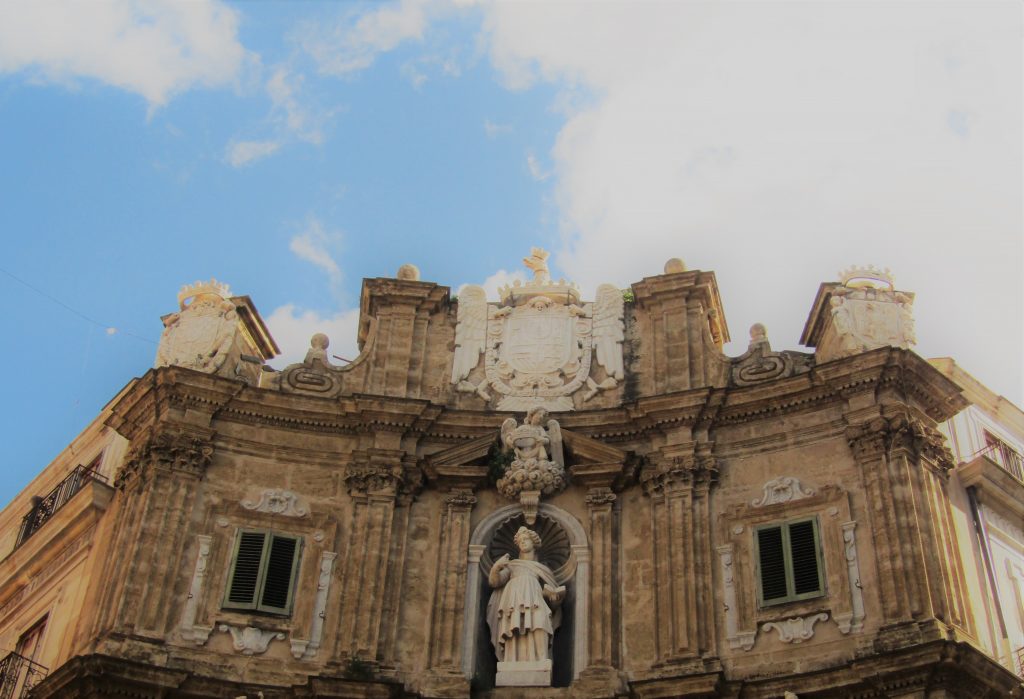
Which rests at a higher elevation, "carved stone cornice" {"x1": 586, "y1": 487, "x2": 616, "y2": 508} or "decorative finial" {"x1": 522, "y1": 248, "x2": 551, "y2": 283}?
"decorative finial" {"x1": 522, "y1": 248, "x2": 551, "y2": 283}

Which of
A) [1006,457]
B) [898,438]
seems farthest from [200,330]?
[1006,457]

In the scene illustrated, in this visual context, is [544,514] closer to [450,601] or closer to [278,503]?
[450,601]

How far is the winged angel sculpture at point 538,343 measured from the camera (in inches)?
925

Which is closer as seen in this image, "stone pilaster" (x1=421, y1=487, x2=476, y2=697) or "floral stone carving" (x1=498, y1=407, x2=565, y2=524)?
"stone pilaster" (x1=421, y1=487, x2=476, y2=697)

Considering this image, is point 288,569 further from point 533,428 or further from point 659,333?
point 659,333

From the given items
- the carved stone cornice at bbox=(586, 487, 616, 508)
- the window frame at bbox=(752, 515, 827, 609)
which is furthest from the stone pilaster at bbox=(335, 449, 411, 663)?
the window frame at bbox=(752, 515, 827, 609)

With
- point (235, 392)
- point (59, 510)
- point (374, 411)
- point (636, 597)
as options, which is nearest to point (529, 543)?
point (636, 597)

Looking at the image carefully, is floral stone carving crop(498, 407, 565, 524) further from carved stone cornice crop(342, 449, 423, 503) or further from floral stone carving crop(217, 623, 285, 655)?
floral stone carving crop(217, 623, 285, 655)

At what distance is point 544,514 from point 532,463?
786mm

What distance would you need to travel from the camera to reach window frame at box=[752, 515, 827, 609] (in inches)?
803

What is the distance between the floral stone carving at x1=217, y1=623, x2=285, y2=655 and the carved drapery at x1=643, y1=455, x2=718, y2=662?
5.05 m

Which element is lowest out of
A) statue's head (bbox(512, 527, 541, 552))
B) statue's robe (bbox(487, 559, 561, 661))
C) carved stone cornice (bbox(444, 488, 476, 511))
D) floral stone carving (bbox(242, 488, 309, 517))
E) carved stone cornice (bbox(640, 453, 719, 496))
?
statue's robe (bbox(487, 559, 561, 661))

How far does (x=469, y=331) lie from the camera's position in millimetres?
24094

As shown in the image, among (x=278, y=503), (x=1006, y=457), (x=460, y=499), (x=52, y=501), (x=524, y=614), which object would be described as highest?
(x=1006, y=457)
